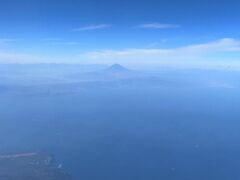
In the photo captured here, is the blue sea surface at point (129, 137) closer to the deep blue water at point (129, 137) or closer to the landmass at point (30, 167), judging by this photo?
the deep blue water at point (129, 137)

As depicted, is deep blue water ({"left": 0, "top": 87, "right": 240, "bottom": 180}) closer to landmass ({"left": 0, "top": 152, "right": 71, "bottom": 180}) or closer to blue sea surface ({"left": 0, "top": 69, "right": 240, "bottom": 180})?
blue sea surface ({"left": 0, "top": 69, "right": 240, "bottom": 180})

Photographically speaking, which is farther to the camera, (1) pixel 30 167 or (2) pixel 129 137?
(2) pixel 129 137

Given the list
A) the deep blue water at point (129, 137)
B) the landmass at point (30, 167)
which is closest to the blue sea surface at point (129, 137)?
the deep blue water at point (129, 137)

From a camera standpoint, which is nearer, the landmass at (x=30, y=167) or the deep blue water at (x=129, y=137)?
the landmass at (x=30, y=167)

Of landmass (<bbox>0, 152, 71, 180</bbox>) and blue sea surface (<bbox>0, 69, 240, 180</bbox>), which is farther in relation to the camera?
blue sea surface (<bbox>0, 69, 240, 180</bbox>)

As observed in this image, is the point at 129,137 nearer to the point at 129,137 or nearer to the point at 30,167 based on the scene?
the point at 129,137

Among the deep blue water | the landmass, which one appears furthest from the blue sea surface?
the landmass

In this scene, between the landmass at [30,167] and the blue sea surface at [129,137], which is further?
the blue sea surface at [129,137]

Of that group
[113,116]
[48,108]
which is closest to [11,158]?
[113,116]

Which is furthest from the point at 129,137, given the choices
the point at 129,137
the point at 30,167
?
the point at 30,167

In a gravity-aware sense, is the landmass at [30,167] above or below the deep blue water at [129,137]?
above
